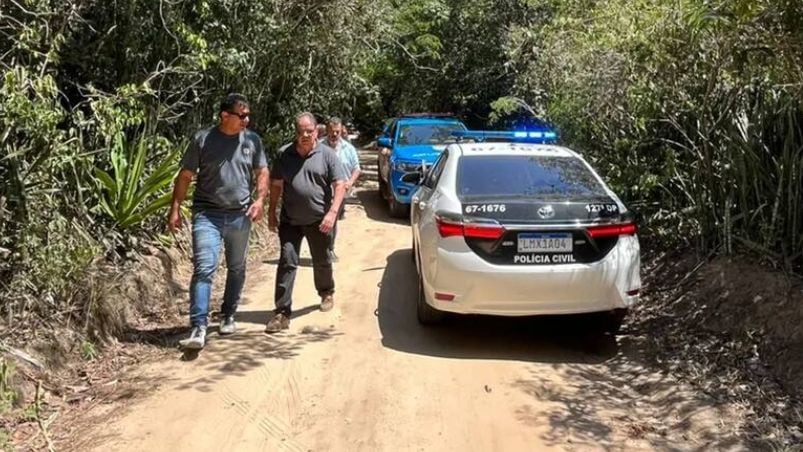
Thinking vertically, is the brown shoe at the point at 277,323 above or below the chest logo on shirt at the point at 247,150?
below

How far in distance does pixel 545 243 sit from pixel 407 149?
710 centimetres

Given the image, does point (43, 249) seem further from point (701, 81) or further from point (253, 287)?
point (701, 81)

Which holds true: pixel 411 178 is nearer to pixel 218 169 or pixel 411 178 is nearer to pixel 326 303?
pixel 326 303

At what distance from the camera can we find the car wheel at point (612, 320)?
222 inches

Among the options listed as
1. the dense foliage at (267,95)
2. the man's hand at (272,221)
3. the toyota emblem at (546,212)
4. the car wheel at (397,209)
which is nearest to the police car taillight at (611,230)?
the toyota emblem at (546,212)

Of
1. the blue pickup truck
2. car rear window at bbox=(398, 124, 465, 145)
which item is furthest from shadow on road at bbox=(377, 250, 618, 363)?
car rear window at bbox=(398, 124, 465, 145)

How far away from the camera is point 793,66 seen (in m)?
5.22

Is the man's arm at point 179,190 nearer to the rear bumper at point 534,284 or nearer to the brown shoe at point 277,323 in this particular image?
the brown shoe at point 277,323

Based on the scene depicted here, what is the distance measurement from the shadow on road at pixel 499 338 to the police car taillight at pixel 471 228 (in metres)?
0.92

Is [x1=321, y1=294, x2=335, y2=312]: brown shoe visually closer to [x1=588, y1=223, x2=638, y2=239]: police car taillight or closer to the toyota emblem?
the toyota emblem

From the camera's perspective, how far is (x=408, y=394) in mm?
4777

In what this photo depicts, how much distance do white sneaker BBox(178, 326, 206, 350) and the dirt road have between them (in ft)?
0.36

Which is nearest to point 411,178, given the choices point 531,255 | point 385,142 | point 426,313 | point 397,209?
point 426,313

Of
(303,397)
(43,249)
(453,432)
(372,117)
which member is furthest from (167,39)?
(372,117)
